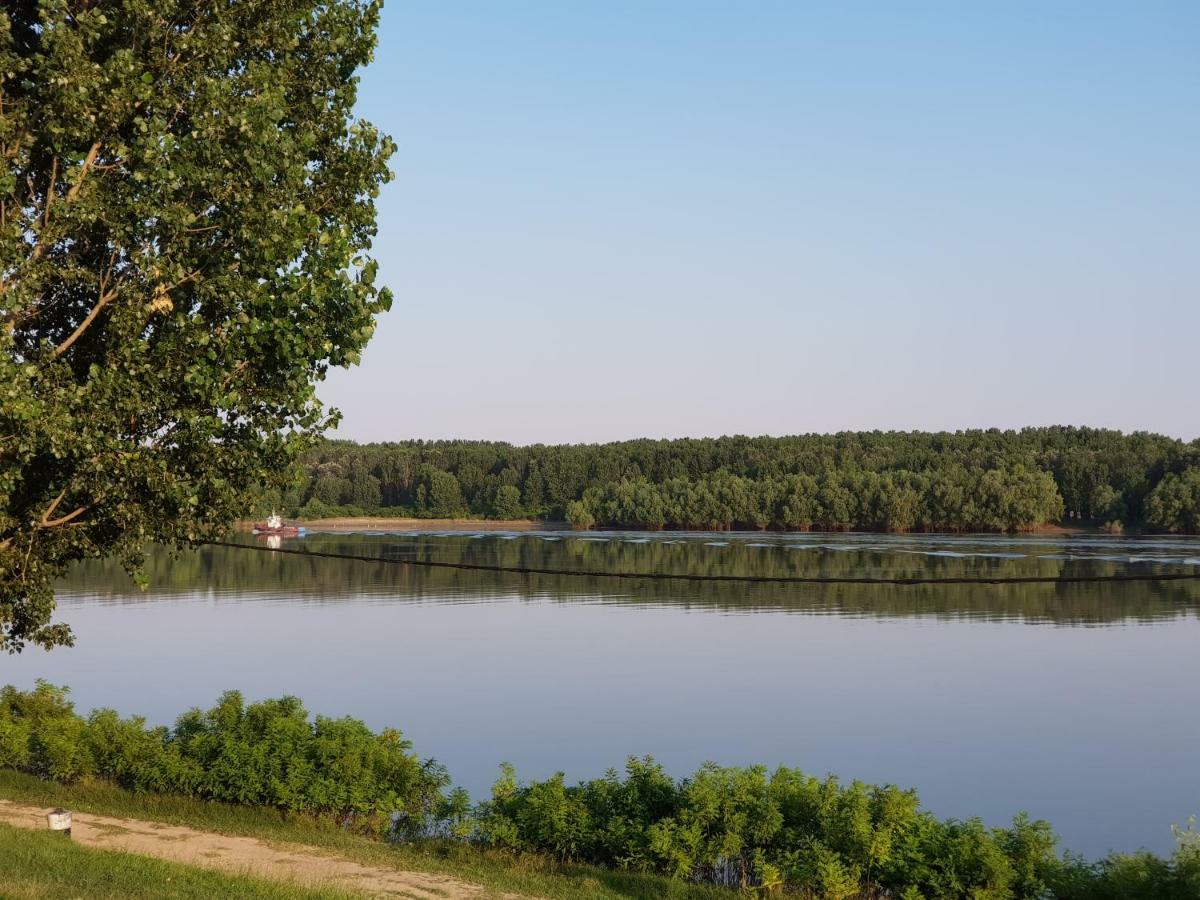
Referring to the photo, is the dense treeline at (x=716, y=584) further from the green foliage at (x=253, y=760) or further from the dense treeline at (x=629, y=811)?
the dense treeline at (x=629, y=811)

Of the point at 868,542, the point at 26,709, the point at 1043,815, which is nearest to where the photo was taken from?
the point at 26,709

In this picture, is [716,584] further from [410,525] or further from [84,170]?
[410,525]

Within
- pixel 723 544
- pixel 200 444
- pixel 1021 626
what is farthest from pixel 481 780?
pixel 723 544

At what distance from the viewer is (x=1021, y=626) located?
5562cm

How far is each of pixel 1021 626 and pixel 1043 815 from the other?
3307 centimetres

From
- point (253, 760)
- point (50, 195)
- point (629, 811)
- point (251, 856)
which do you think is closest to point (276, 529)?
point (253, 760)

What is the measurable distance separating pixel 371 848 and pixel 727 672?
25.7 meters

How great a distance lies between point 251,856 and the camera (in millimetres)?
16375

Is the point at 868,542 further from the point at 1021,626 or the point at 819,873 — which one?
the point at 819,873

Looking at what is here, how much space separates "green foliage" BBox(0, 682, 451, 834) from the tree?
16.1ft

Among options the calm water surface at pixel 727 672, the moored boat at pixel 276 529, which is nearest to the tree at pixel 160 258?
the calm water surface at pixel 727 672

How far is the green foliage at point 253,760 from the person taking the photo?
18.8 metres

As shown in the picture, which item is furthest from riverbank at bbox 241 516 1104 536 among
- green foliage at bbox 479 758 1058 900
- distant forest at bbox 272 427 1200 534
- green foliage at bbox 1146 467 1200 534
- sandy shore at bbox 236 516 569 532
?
green foliage at bbox 479 758 1058 900

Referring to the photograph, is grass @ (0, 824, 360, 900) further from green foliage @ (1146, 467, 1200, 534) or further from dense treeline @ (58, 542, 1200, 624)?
green foliage @ (1146, 467, 1200, 534)
